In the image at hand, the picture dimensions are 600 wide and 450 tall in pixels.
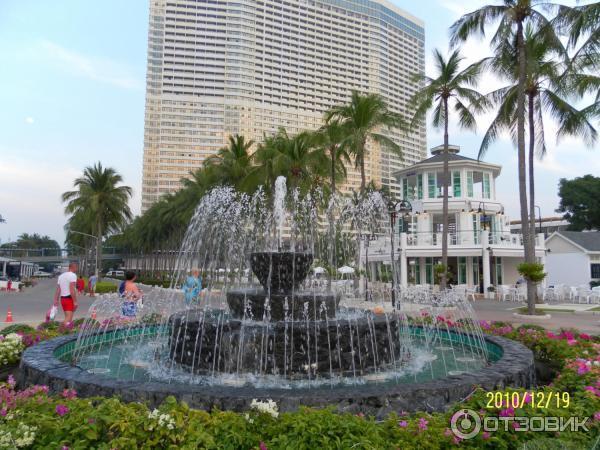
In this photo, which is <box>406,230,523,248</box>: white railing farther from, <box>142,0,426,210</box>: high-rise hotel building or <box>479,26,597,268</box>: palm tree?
<box>142,0,426,210</box>: high-rise hotel building

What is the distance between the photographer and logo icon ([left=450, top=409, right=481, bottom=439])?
378 centimetres

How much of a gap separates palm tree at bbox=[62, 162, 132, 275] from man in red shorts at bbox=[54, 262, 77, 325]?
34081mm

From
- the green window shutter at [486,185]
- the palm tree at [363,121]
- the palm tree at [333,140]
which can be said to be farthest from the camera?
the green window shutter at [486,185]

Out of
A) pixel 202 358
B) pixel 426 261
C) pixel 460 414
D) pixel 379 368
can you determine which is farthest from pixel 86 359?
pixel 426 261

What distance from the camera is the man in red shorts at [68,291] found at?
10.7 metres

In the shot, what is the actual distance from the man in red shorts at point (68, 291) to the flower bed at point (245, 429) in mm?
7018

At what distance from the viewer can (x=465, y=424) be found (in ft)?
12.9

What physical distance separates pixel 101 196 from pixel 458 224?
34711mm

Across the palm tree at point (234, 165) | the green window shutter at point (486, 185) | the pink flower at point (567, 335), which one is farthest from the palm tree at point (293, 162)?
the pink flower at point (567, 335)

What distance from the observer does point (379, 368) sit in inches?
289

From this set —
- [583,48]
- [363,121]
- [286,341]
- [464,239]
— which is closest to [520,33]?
[583,48]

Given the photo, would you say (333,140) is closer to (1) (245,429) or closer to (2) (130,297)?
(2) (130,297)

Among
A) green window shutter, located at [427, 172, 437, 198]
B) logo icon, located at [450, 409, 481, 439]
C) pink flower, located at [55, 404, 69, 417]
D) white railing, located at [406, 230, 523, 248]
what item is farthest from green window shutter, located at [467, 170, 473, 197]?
pink flower, located at [55, 404, 69, 417]
